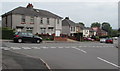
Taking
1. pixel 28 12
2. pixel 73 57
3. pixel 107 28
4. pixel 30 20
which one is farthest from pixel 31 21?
pixel 107 28

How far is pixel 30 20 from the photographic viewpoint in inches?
1702

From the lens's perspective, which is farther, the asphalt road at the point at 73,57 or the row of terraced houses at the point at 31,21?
the row of terraced houses at the point at 31,21

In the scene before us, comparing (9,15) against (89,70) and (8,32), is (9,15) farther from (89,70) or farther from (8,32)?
(89,70)

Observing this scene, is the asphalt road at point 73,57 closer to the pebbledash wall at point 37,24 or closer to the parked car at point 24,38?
the parked car at point 24,38

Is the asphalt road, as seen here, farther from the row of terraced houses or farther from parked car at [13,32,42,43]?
the row of terraced houses

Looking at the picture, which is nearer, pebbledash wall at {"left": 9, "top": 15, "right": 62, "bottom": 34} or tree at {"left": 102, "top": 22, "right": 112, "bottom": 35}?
pebbledash wall at {"left": 9, "top": 15, "right": 62, "bottom": 34}

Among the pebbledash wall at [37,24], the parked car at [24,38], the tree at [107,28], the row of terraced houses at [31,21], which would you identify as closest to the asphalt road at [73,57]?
the parked car at [24,38]

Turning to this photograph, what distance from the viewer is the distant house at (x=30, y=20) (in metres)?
40.8

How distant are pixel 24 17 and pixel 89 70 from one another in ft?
114

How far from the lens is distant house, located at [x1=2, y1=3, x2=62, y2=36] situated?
4081 centimetres

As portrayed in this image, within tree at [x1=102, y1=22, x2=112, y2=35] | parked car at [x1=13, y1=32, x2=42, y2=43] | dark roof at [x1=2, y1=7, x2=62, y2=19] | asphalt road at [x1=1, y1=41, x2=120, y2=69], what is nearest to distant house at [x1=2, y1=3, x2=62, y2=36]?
dark roof at [x1=2, y1=7, x2=62, y2=19]

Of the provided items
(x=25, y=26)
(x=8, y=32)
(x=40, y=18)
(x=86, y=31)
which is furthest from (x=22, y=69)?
(x=86, y=31)

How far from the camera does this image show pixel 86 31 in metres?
88.8

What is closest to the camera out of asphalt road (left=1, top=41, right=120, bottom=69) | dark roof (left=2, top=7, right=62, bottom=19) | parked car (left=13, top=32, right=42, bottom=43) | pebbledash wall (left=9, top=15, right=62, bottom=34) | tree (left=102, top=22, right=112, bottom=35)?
asphalt road (left=1, top=41, right=120, bottom=69)
